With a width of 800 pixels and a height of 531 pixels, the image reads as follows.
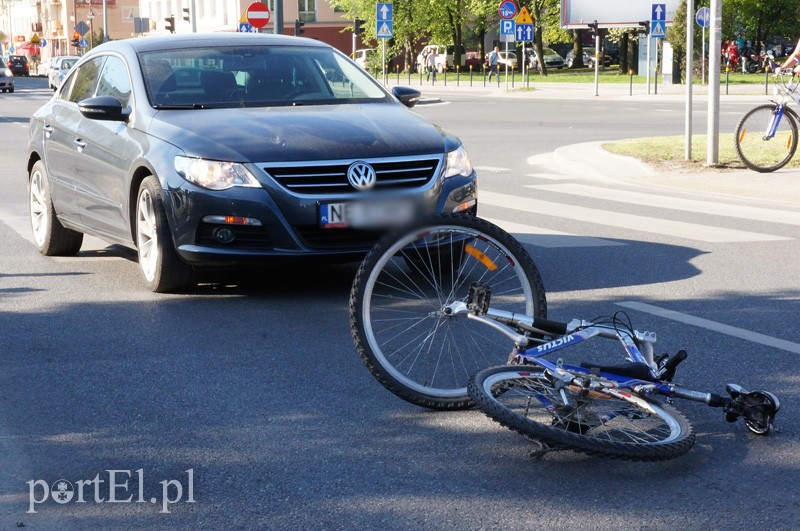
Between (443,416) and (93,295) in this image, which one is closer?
(443,416)

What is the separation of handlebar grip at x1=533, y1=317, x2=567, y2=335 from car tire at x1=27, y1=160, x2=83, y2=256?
5347mm

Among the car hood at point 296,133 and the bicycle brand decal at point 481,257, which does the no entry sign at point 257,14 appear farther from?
the bicycle brand decal at point 481,257

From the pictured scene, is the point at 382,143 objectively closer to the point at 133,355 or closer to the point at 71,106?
the point at 133,355

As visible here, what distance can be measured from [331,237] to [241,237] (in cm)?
50

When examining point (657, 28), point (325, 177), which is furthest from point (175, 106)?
point (657, 28)

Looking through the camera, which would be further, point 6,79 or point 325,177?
point 6,79

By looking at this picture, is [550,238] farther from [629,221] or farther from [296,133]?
[296,133]

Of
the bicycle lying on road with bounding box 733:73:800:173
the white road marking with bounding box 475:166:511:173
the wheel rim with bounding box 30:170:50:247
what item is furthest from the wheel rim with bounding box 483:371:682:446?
the white road marking with bounding box 475:166:511:173

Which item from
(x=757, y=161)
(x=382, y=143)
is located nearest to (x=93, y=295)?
(x=382, y=143)

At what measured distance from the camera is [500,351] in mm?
5039

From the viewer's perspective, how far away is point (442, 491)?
13.5ft

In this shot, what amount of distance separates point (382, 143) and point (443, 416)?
8.71ft

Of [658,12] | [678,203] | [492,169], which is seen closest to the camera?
[678,203]

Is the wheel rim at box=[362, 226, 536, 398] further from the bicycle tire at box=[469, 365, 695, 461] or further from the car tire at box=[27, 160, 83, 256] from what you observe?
the car tire at box=[27, 160, 83, 256]
